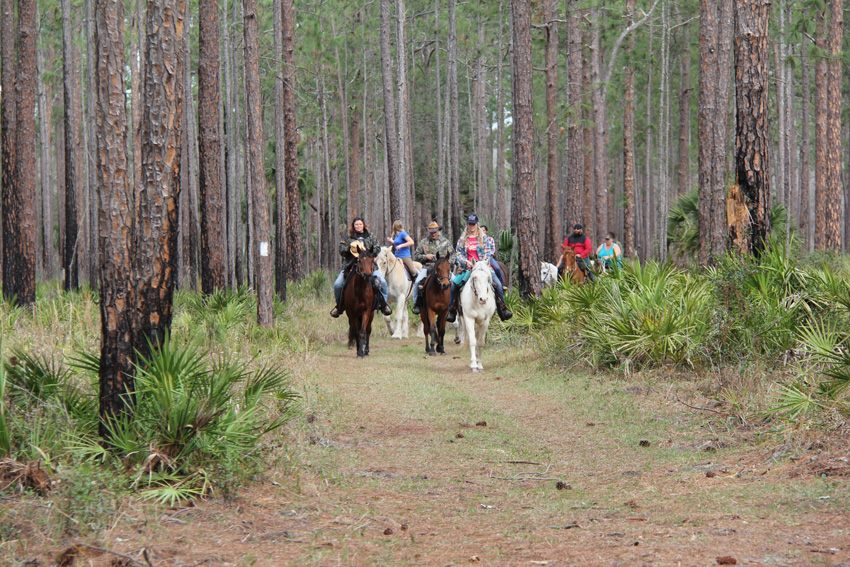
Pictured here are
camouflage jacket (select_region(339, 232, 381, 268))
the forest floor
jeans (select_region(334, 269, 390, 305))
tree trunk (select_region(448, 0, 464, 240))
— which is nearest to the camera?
the forest floor

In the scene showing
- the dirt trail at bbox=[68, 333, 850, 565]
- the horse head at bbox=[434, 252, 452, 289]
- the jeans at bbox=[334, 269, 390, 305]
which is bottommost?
the dirt trail at bbox=[68, 333, 850, 565]

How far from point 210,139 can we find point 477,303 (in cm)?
831

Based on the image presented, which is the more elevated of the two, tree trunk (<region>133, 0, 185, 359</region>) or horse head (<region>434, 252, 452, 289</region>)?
tree trunk (<region>133, 0, 185, 359</region>)

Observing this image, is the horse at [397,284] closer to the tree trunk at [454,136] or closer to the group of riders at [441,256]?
the group of riders at [441,256]

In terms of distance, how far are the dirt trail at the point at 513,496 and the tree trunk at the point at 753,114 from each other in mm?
3967

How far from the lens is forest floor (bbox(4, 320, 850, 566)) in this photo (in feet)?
20.5

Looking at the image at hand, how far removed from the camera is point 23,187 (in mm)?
20812

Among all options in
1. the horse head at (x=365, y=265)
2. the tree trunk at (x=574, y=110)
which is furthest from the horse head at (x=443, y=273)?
the tree trunk at (x=574, y=110)

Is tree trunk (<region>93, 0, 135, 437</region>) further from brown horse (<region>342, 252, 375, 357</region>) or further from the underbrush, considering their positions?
brown horse (<region>342, 252, 375, 357</region>)

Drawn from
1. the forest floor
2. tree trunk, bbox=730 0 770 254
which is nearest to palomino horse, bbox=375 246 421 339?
tree trunk, bbox=730 0 770 254

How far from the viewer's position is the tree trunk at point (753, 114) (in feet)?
51.5

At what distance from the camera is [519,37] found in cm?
2275

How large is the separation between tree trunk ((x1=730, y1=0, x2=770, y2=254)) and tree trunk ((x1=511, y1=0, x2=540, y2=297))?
23.5ft

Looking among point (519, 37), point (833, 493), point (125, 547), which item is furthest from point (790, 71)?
point (125, 547)
